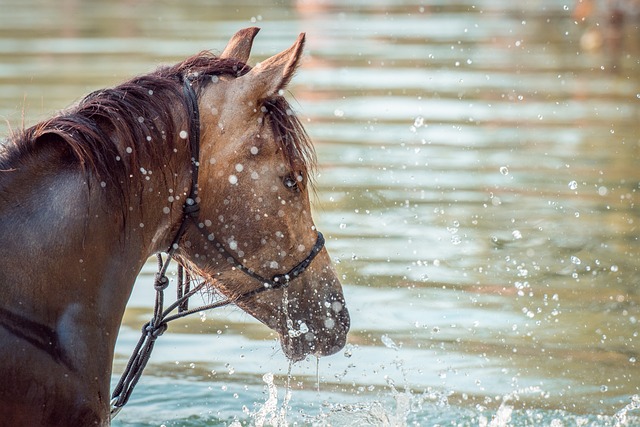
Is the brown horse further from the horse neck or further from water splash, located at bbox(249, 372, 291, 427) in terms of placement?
water splash, located at bbox(249, 372, 291, 427)

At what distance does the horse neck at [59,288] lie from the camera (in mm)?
3016

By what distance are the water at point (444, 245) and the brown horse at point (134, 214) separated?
43 cm

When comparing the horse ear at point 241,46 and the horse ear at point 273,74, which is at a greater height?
the horse ear at point 241,46

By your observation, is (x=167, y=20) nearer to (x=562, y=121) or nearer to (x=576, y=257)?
(x=562, y=121)

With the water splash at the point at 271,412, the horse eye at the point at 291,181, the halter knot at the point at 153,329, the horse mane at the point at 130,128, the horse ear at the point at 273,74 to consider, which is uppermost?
the horse ear at the point at 273,74

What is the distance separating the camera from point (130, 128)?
10.6 feet

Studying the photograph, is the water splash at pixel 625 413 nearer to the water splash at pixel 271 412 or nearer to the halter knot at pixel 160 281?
the water splash at pixel 271 412

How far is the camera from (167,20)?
79.0ft

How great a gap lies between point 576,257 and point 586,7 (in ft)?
52.9

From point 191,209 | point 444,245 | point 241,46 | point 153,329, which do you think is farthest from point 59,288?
point 444,245

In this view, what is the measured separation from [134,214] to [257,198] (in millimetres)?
387

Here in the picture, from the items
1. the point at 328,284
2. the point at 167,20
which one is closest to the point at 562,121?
the point at 328,284

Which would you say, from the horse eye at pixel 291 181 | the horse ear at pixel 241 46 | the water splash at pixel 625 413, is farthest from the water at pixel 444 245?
the horse eye at pixel 291 181

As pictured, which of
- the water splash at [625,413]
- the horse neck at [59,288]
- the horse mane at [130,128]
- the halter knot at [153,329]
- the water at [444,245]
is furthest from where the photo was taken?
the water at [444,245]
